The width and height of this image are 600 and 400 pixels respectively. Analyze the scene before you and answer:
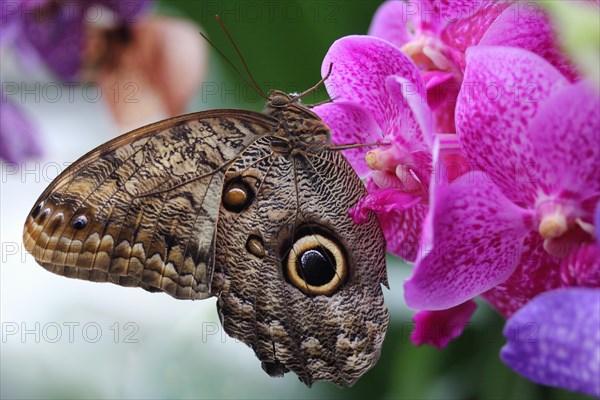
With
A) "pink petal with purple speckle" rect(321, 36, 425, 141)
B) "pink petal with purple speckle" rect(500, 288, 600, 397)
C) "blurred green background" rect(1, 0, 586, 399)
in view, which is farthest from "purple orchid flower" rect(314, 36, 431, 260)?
"blurred green background" rect(1, 0, 586, 399)

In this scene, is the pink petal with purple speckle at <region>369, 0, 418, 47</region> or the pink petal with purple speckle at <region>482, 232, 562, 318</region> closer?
the pink petal with purple speckle at <region>482, 232, 562, 318</region>

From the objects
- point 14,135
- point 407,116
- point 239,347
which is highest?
point 407,116

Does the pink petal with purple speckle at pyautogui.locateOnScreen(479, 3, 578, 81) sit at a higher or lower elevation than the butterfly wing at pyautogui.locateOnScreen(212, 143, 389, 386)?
higher

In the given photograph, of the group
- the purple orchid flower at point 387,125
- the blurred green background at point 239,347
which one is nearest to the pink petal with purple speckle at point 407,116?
the purple orchid flower at point 387,125

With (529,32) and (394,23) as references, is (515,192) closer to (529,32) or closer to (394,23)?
(529,32)

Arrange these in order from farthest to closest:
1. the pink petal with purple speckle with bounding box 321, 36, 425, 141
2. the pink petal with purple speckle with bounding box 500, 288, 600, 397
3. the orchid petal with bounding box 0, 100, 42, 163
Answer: the orchid petal with bounding box 0, 100, 42, 163, the pink petal with purple speckle with bounding box 321, 36, 425, 141, the pink petal with purple speckle with bounding box 500, 288, 600, 397

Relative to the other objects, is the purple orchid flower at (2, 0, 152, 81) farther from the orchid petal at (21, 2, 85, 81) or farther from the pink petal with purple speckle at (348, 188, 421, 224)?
the pink petal with purple speckle at (348, 188, 421, 224)

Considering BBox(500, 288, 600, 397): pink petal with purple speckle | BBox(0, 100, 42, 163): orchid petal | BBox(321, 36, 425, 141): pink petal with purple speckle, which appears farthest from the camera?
BBox(0, 100, 42, 163): orchid petal

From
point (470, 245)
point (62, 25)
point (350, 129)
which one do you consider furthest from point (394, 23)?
point (62, 25)

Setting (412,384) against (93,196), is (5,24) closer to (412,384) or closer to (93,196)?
(93,196)
